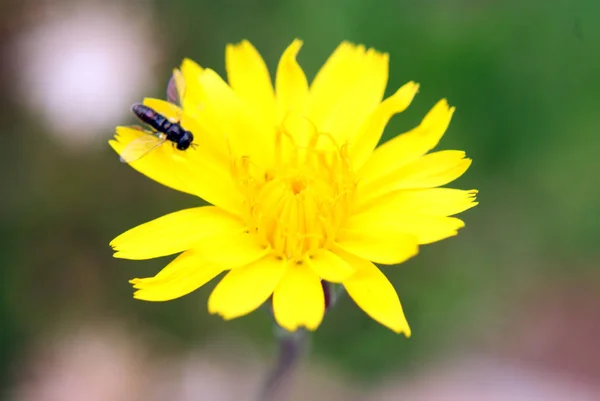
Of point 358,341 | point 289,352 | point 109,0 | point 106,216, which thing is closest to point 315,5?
point 109,0

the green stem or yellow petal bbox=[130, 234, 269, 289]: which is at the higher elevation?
yellow petal bbox=[130, 234, 269, 289]

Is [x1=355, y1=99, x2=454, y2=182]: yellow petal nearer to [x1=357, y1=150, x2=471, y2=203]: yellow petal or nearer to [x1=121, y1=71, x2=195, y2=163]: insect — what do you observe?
[x1=357, y1=150, x2=471, y2=203]: yellow petal

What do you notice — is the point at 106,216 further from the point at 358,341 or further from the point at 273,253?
the point at 273,253

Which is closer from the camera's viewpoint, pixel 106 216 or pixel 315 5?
pixel 106 216

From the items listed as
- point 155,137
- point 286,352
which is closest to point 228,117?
point 155,137

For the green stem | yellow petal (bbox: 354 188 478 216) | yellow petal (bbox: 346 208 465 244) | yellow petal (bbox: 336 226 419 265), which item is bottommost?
the green stem

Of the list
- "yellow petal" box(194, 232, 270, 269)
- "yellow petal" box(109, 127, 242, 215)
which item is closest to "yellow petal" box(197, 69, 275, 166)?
"yellow petal" box(109, 127, 242, 215)
